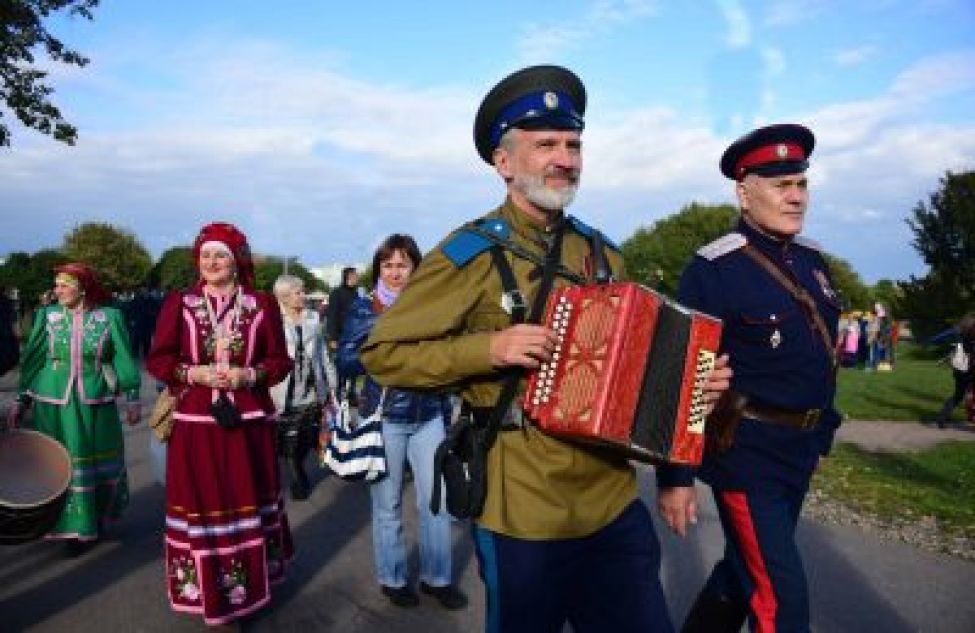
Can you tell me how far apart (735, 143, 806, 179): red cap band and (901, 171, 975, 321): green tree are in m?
32.5

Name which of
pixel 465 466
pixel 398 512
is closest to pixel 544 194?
pixel 465 466

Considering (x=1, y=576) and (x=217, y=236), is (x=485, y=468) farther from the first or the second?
(x=1, y=576)

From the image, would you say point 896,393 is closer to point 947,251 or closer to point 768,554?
point 768,554

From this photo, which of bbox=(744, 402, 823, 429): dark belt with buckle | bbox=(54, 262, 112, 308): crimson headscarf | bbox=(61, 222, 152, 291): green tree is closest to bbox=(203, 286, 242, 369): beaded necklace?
bbox=(54, 262, 112, 308): crimson headscarf

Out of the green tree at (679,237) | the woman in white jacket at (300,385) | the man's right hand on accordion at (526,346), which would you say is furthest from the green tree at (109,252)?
the man's right hand on accordion at (526,346)

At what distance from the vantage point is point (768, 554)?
11.0 ft

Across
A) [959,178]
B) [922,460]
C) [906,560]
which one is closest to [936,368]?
[959,178]

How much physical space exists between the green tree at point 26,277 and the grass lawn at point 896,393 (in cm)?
2104

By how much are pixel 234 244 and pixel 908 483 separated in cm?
705

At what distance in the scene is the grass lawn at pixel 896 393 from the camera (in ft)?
47.1

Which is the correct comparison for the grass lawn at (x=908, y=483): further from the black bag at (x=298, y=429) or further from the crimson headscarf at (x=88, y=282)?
the crimson headscarf at (x=88, y=282)

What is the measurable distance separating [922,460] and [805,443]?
7.44 m

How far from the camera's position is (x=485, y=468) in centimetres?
263

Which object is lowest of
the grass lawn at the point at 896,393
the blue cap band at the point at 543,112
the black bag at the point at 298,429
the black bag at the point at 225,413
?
the grass lawn at the point at 896,393
